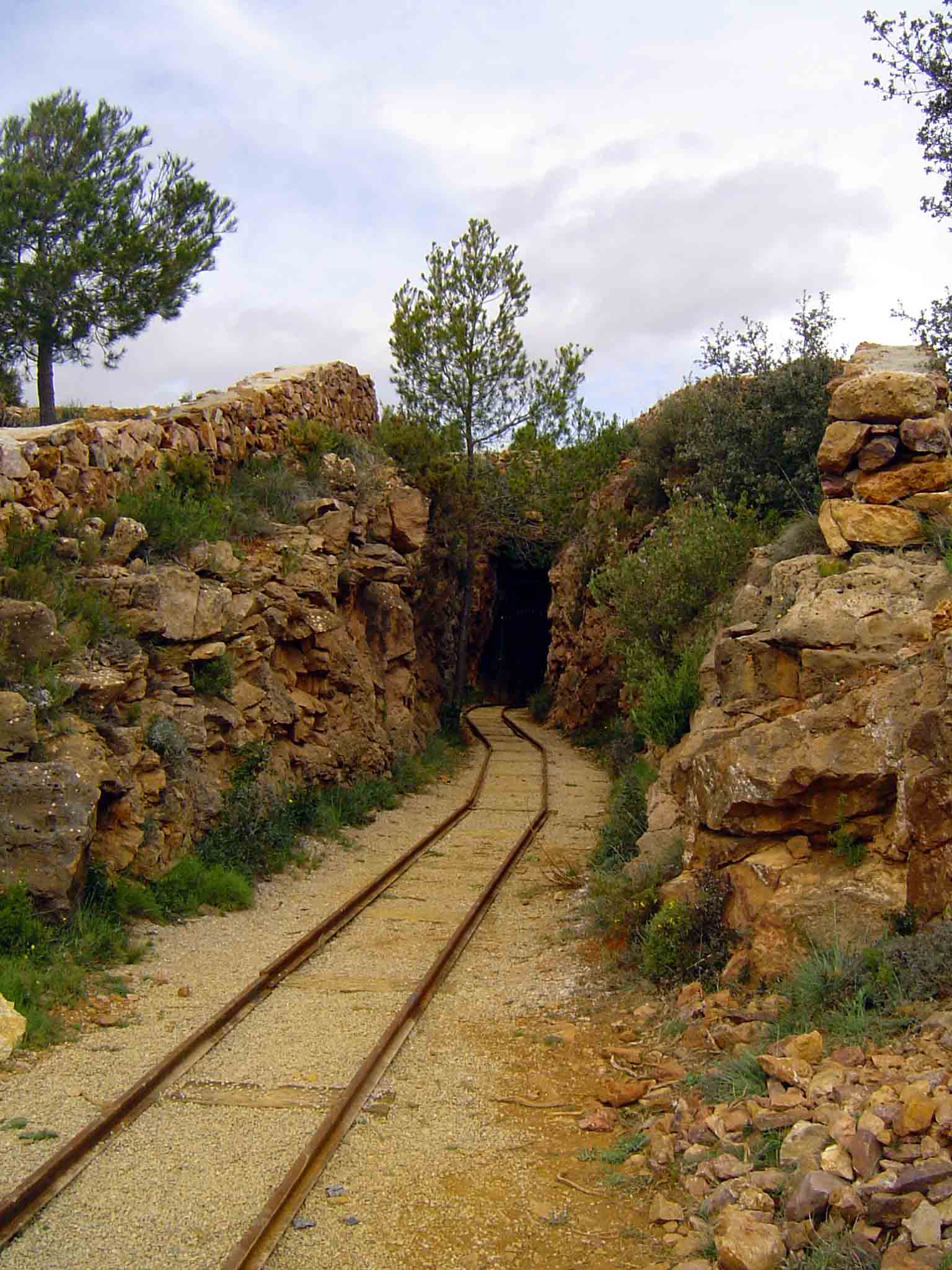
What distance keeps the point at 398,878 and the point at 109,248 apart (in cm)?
1474

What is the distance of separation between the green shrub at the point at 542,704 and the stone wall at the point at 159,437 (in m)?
13.6

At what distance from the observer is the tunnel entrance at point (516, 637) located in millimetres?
45688

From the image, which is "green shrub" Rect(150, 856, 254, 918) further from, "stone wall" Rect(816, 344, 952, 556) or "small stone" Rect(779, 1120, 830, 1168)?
"small stone" Rect(779, 1120, 830, 1168)

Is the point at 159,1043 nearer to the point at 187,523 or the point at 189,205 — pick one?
the point at 187,523

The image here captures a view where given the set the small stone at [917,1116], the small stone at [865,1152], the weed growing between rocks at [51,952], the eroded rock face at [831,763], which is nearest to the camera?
the small stone at [865,1152]

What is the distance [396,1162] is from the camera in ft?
20.2

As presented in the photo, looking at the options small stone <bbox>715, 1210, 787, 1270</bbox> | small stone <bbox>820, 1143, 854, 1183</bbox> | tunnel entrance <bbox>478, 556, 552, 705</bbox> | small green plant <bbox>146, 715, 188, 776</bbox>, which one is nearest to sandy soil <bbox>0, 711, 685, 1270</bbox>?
small stone <bbox>715, 1210, 787, 1270</bbox>

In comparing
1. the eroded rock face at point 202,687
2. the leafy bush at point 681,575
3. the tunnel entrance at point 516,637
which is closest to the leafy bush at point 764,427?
the leafy bush at point 681,575

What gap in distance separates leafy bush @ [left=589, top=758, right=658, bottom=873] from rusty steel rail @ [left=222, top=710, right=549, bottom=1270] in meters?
1.96

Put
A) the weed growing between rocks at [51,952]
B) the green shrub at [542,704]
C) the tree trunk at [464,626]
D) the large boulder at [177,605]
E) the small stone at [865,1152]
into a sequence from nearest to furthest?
1. the small stone at [865,1152]
2. the weed growing between rocks at [51,952]
3. the large boulder at [177,605]
4. the tree trunk at [464,626]
5. the green shrub at [542,704]

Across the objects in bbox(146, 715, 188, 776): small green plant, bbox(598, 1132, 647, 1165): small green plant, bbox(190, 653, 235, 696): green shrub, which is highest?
bbox(190, 653, 235, 696): green shrub

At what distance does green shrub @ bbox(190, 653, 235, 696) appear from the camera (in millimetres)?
13758

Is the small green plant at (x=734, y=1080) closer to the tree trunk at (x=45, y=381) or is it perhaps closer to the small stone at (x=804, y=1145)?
the small stone at (x=804, y=1145)

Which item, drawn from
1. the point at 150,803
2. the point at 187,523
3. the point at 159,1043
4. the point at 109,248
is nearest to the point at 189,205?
the point at 109,248
